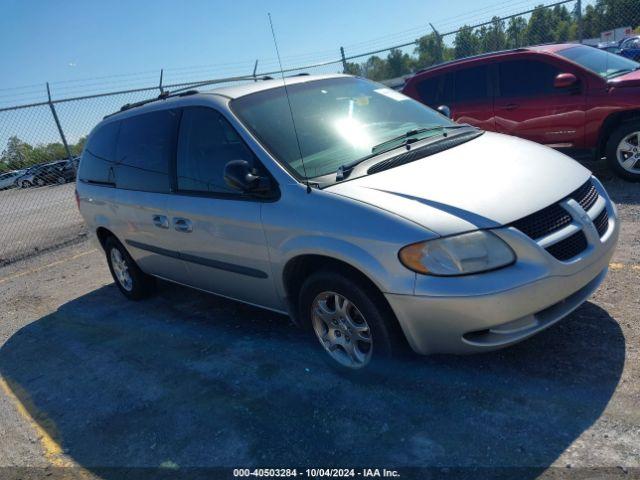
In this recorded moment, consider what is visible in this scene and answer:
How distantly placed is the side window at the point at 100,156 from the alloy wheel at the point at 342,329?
2738 millimetres

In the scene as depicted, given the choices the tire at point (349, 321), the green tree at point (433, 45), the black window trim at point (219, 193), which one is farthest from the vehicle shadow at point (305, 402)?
the green tree at point (433, 45)

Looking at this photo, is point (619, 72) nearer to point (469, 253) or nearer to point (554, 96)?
point (554, 96)

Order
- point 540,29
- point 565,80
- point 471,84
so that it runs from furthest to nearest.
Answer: point 540,29, point 471,84, point 565,80

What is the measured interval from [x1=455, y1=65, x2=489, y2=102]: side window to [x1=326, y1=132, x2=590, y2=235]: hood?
437cm

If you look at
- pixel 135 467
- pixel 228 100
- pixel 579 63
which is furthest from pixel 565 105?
pixel 135 467

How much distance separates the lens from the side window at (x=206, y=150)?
3.53m

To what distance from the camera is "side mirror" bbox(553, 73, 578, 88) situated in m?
6.30

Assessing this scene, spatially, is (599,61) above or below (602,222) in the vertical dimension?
above

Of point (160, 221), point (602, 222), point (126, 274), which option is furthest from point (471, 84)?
point (126, 274)

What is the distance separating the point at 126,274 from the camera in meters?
5.41

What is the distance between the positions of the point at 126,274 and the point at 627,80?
19.6ft

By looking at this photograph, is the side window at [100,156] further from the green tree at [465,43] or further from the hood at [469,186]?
the green tree at [465,43]

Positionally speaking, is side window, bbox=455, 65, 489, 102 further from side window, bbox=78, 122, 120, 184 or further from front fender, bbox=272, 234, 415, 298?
front fender, bbox=272, 234, 415, 298

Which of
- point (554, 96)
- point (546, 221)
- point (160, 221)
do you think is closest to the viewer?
point (546, 221)
